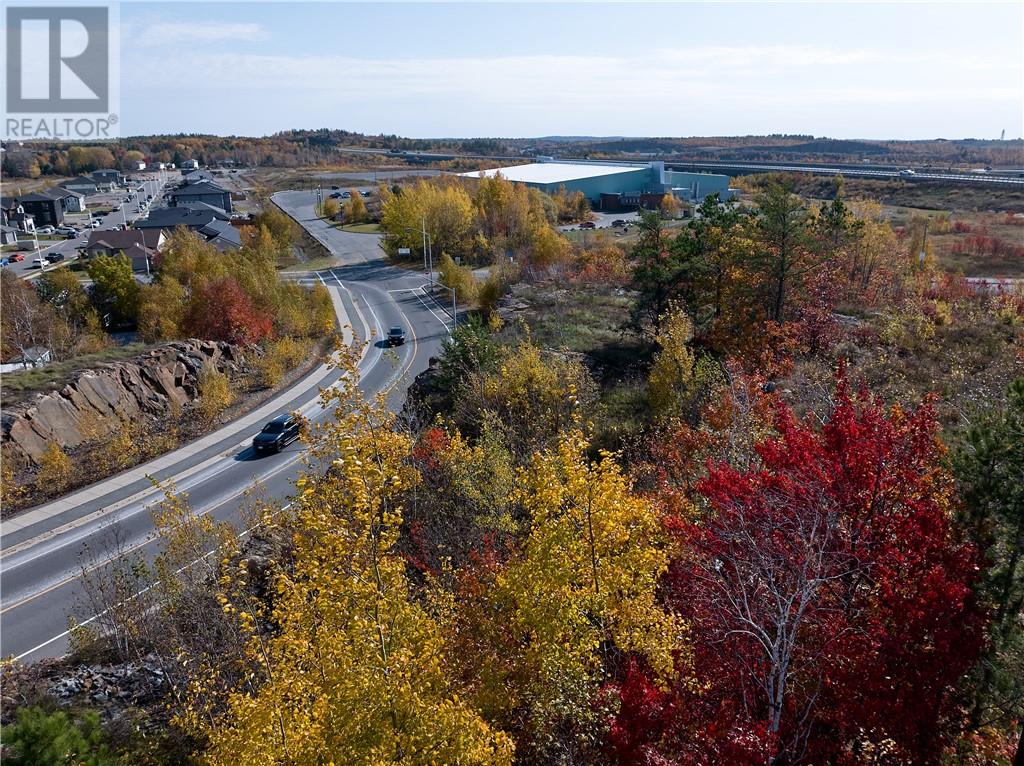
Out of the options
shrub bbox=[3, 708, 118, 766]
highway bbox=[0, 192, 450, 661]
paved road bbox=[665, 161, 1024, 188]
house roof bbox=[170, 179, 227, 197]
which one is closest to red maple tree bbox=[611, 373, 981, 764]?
highway bbox=[0, 192, 450, 661]

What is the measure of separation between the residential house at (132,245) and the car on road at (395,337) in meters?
32.1

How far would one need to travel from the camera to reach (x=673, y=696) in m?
10.7

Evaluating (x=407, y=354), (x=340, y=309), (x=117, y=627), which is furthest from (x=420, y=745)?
(x=340, y=309)

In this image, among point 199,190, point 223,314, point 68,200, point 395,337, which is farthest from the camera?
point 68,200

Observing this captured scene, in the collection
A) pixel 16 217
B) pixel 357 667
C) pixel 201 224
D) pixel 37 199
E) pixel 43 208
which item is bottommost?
pixel 357 667

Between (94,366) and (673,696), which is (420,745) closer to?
(673,696)

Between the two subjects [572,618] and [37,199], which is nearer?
[572,618]

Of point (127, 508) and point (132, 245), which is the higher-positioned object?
point (132, 245)

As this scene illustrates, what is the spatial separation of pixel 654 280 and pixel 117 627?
25.5 metres

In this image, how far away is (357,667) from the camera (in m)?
8.61

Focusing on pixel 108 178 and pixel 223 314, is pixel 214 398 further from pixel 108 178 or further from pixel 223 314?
pixel 108 178

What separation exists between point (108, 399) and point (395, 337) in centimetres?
1881

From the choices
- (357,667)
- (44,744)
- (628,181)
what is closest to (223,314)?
(44,744)

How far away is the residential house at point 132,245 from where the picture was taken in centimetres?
6594
